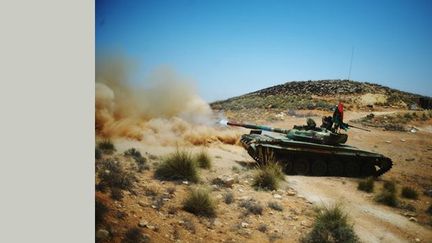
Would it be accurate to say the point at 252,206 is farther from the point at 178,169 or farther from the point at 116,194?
the point at 116,194

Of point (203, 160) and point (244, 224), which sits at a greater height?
point (203, 160)

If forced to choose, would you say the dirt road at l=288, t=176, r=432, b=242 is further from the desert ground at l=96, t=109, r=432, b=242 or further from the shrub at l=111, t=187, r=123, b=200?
the shrub at l=111, t=187, r=123, b=200

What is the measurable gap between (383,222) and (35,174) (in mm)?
5739

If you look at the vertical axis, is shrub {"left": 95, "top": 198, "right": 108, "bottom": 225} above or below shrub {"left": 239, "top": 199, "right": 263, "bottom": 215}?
above

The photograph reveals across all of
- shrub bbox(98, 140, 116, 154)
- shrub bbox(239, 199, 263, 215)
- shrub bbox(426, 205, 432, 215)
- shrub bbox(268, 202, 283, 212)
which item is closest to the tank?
shrub bbox(268, 202, 283, 212)

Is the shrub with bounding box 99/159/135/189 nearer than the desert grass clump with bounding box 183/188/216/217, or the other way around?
the desert grass clump with bounding box 183/188/216/217

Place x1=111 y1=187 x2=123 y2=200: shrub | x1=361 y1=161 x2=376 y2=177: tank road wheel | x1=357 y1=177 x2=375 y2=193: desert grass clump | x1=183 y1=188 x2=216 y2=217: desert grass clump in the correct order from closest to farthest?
x1=111 y1=187 x2=123 y2=200: shrub
x1=183 y1=188 x2=216 y2=217: desert grass clump
x1=357 y1=177 x2=375 y2=193: desert grass clump
x1=361 y1=161 x2=376 y2=177: tank road wheel

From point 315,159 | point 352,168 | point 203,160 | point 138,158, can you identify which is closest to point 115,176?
point 138,158

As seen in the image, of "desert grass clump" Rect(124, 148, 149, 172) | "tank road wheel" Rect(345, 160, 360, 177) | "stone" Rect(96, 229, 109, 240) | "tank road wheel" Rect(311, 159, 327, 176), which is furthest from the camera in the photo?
"tank road wheel" Rect(345, 160, 360, 177)

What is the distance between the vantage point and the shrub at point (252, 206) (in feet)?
20.4

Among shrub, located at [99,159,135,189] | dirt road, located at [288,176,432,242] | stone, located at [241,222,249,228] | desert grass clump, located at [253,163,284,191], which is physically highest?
shrub, located at [99,159,135,189]

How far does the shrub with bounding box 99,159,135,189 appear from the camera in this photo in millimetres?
6145

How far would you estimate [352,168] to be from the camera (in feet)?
35.6

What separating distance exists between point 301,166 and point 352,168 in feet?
6.04
